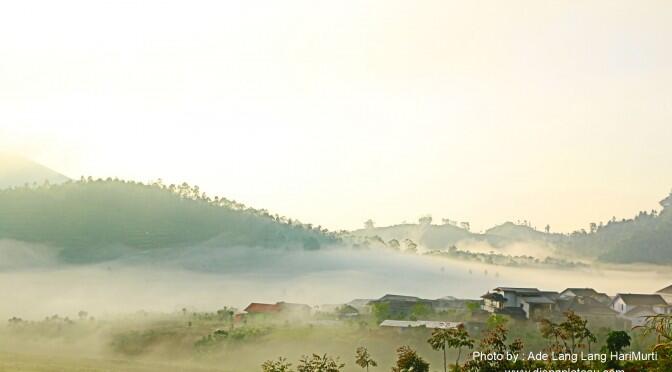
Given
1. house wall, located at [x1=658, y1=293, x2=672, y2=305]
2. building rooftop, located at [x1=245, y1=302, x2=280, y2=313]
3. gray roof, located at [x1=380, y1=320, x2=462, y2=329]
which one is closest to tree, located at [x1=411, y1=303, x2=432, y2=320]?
gray roof, located at [x1=380, y1=320, x2=462, y2=329]

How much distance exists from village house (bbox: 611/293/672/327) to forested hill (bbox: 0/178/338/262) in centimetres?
10388

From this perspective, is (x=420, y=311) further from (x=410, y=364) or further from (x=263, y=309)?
(x=410, y=364)

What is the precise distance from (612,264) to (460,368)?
409 ft

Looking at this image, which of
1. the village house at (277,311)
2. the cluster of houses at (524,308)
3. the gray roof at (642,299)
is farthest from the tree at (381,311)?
the gray roof at (642,299)

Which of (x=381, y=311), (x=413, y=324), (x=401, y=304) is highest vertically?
(x=401, y=304)

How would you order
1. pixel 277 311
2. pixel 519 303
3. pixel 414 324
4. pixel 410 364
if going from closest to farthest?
pixel 410 364
pixel 414 324
pixel 519 303
pixel 277 311

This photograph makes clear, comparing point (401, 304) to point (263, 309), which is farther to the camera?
point (263, 309)

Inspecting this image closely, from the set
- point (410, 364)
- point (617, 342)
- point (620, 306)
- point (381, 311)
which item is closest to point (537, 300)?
point (620, 306)

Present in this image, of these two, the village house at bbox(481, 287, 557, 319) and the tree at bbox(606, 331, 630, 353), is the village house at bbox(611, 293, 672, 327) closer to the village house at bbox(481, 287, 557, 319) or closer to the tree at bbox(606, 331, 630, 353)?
the village house at bbox(481, 287, 557, 319)

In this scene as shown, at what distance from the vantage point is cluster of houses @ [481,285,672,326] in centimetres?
7538

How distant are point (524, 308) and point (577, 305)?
4.70 metres

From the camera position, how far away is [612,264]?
6102 inches

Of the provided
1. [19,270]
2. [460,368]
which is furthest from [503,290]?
[19,270]

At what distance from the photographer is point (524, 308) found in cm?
7794
